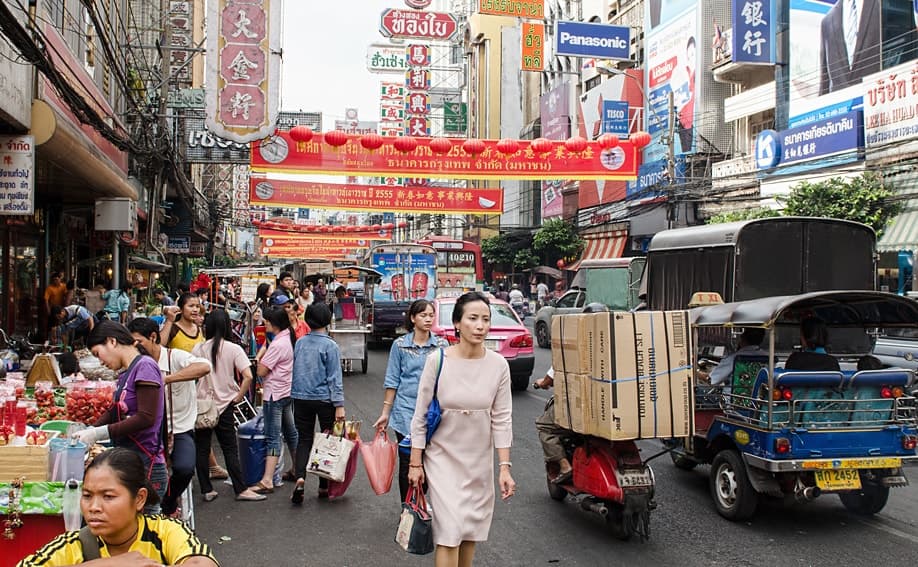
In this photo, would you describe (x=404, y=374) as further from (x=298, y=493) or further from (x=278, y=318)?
(x=278, y=318)

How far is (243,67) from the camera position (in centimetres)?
1559

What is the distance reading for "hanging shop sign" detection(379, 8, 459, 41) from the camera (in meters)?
58.7

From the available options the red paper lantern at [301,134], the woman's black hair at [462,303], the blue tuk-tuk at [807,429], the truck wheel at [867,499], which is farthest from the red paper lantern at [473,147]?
the woman's black hair at [462,303]

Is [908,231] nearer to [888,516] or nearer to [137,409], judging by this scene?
[888,516]

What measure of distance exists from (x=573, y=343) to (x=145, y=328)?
2963 millimetres

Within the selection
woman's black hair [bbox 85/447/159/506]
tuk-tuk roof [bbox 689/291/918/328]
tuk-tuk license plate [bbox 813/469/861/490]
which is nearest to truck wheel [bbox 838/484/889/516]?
tuk-tuk license plate [bbox 813/469/861/490]

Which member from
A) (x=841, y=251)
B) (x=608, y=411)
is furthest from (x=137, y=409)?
(x=841, y=251)

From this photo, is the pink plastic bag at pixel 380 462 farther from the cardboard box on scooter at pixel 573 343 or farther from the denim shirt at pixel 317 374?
the cardboard box on scooter at pixel 573 343

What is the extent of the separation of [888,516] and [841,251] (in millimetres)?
4645

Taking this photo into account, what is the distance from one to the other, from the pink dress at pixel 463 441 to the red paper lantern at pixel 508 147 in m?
16.0

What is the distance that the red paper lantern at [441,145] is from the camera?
63.9 ft

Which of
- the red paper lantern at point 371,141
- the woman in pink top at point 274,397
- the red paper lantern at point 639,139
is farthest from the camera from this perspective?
the red paper lantern at point 639,139

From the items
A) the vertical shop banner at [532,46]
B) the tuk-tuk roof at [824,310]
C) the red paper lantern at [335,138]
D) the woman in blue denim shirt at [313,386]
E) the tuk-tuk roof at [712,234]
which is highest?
the vertical shop banner at [532,46]

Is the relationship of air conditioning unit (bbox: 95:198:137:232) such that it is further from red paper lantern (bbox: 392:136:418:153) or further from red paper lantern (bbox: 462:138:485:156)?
red paper lantern (bbox: 462:138:485:156)
